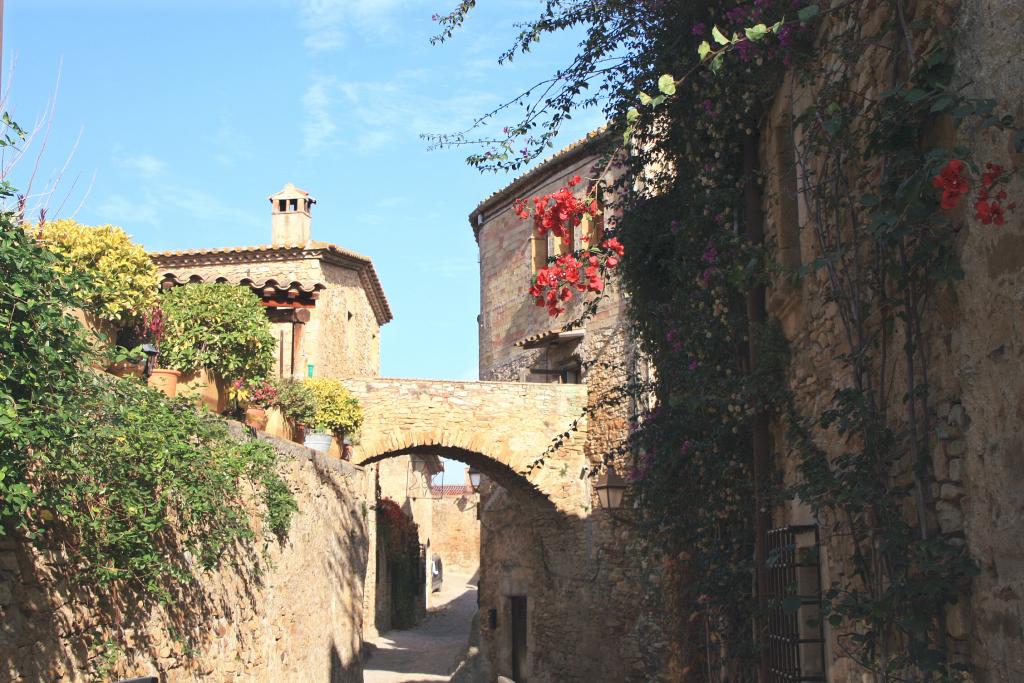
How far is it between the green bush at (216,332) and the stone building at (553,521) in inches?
241

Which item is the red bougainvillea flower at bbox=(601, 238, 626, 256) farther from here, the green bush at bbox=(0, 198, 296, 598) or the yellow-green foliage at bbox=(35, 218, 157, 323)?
the yellow-green foliage at bbox=(35, 218, 157, 323)

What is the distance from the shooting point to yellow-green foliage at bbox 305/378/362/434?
1622cm

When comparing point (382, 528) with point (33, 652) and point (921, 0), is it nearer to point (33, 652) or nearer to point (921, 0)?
point (33, 652)

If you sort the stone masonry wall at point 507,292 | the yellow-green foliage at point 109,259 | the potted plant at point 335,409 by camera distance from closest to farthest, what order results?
1. the yellow-green foliage at point 109,259
2. the potted plant at point 335,409
3. the stone masonry wall at point 507,292

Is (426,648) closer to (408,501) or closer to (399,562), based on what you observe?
(399,562)

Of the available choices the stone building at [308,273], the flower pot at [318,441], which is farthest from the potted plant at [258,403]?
the stone building at [308,273]

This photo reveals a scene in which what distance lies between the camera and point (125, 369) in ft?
28.5

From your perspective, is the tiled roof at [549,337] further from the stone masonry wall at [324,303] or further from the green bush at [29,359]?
the green bush at [29,359]

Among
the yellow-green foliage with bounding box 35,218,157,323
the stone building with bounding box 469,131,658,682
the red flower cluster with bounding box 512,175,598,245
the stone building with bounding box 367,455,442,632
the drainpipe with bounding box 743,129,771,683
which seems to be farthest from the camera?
the stone building with bounding box 367,455,442,632

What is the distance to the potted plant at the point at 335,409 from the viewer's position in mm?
16203

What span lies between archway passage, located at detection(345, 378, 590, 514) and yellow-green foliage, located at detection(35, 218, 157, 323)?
8.44 metres

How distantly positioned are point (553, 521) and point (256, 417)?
8665 millimetres

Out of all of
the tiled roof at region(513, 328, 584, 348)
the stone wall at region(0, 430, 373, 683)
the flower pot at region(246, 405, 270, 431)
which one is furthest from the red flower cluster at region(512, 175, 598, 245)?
the tiled roof at region(513, 328, 584, 348)

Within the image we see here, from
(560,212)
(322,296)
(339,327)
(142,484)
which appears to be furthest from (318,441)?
(339,327)
